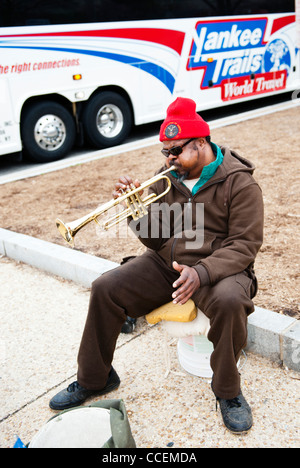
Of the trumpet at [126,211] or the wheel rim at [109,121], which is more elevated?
the trumpet at [126,211]

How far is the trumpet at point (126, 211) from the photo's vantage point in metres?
2.67

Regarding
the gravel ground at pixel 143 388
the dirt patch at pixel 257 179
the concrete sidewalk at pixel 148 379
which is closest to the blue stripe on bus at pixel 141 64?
the dirt patch at pixel 257 179

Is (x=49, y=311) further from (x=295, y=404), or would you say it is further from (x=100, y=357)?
(x=295, y=404)

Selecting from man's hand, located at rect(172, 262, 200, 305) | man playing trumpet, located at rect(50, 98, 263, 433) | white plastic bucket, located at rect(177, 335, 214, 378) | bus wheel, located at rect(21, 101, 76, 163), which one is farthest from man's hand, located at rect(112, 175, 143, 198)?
bus wheel, located at rect(21, 101, 76, 163)

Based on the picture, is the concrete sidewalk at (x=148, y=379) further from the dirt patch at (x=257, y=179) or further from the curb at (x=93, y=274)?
the dirt patch at (x=257, y=179)

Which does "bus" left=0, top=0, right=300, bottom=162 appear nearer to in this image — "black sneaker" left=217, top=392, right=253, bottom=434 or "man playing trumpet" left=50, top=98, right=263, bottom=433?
"man playing trumpet" left=50, top=98, right=263, bottom=433

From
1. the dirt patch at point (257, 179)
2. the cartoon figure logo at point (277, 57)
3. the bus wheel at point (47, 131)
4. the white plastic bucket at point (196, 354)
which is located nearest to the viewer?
the white plastic bucket at point (196, 354)

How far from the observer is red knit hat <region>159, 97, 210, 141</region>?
2.69 m

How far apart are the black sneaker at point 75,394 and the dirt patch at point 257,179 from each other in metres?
1.13

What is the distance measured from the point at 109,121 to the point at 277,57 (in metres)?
4.85

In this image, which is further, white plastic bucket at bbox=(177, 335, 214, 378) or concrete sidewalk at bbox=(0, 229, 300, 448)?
white plastic bucket at bbox=(177, 335, 214, 378)

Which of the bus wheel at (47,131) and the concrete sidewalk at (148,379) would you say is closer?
the concrete sidewalk at (148,379)

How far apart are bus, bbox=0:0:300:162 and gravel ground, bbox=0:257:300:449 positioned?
5.02 metres

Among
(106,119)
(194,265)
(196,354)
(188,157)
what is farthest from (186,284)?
(106,119)
